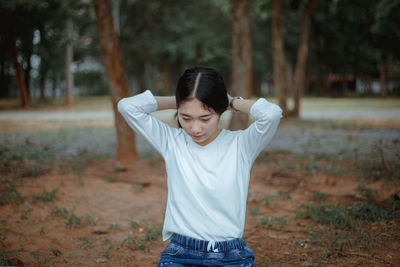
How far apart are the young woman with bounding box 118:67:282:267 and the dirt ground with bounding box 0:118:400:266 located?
110 centimetres

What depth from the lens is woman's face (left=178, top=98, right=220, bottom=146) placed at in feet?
6.94

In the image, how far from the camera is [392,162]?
5.84m

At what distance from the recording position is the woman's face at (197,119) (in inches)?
83.3

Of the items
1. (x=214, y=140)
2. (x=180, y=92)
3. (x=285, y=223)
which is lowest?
(x=285, y=223)

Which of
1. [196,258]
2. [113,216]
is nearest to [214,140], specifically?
[196,258]

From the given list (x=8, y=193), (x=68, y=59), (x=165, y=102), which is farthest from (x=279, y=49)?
(x=68, y=59)

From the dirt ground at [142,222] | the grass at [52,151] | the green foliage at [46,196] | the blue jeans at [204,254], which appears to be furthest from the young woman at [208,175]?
the grass at [52,151]

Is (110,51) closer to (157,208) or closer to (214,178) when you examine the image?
(157,208)

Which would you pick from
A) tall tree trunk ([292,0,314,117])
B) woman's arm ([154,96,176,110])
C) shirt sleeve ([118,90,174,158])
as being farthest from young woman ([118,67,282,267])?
tall tree trunk ([292,0,314,117])

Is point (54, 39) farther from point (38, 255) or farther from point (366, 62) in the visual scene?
point (366, 62)

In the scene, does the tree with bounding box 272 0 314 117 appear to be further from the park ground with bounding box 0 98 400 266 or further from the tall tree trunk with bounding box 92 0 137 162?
the tall tree trunk with bounding box 92 0 137 162

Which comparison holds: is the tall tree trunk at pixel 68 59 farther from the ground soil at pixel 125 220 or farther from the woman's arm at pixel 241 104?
the woman's arm at pixel 241 104

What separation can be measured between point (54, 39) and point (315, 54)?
24.3m

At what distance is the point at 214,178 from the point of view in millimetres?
2156
